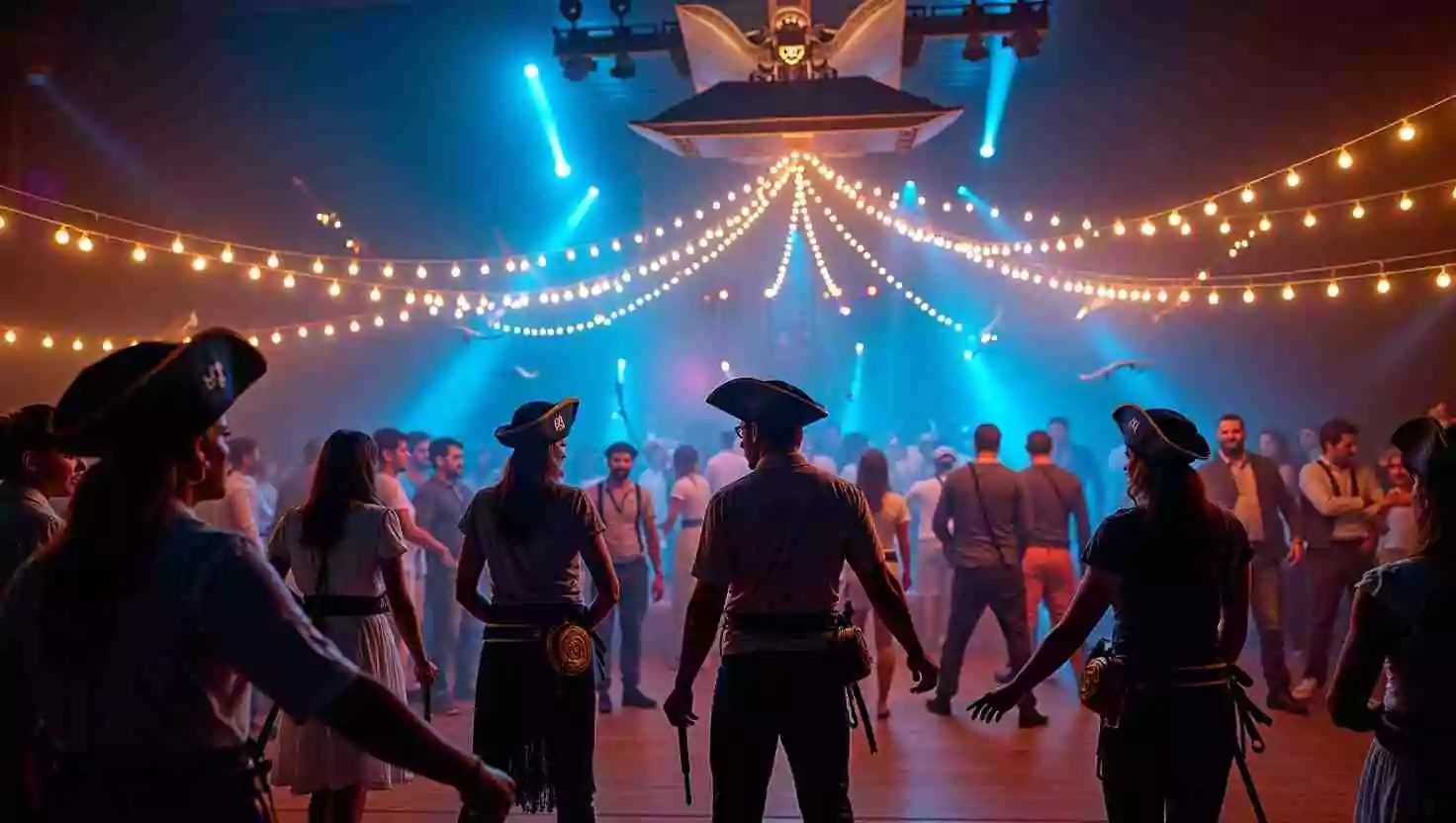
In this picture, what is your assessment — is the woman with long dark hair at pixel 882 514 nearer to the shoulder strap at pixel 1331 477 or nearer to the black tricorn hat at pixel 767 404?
the shoulder strap at pixel 1331 477

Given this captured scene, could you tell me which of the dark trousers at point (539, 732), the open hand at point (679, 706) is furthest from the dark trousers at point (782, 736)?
the dark trousers at point (539, 732)

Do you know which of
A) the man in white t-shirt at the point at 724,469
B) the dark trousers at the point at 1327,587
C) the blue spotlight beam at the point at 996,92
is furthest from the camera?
the blue spotlight beam at the point at 996,92

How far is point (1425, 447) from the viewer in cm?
240

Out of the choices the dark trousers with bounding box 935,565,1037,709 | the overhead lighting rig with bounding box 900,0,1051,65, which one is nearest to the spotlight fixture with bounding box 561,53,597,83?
the overhead lighting rig with bounding box 900,0,1051,65

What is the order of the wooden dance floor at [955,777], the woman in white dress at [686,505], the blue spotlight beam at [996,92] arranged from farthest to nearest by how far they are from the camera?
the blue spotlight beam at [996,92]
the woman in white dress at [686,505]
the wooden dance floor at [955,777]

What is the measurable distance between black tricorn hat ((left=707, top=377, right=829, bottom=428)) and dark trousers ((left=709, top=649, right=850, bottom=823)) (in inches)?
28.3

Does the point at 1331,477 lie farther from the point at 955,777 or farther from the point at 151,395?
the point at 151,395

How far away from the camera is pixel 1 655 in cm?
158

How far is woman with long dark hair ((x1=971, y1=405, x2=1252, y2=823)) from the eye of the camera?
9.07 feet

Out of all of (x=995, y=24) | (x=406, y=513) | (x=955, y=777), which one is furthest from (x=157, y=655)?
(x=995, y=24)

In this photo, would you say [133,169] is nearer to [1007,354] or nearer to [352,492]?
[352,492]

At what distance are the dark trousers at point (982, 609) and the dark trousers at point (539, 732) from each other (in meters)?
3.48

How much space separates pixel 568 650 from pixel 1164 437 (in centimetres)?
207

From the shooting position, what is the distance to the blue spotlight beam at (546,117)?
13148 mm
